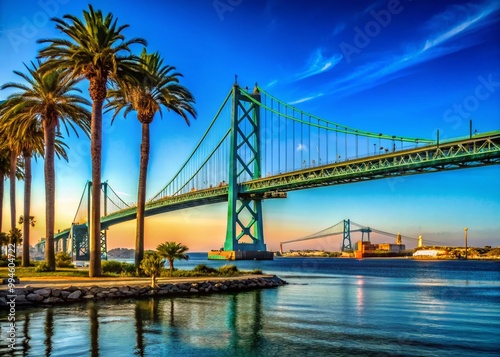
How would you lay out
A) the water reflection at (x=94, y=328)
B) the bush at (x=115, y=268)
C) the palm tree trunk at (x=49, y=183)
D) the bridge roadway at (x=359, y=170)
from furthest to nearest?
the bridge roadway at (x=359, y=170), the bush at (x=115, y=268), the palm tree trunk at (x=49, y=183), the water reflection at (x=94, y=328)

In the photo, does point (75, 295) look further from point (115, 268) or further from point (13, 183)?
point (13, 183)

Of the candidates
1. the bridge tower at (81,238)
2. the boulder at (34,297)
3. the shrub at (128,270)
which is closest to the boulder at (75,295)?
the boulder at (34,297)

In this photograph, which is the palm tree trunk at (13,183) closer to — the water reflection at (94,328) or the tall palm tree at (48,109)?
the tall palm tree at (48,109)

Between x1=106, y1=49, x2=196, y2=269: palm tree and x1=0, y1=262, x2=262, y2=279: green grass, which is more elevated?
x1=106, y1=49, x2=196, y2=269: palm tree

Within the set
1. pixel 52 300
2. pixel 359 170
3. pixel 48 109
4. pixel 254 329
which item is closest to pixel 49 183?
pixel 48 109

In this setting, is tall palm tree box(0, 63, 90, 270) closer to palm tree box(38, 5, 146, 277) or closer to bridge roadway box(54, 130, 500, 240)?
palm tree box(38, 5, 146, 277)

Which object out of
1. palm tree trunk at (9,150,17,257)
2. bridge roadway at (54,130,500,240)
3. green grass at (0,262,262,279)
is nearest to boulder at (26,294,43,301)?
green grass at (0,262,262,279)

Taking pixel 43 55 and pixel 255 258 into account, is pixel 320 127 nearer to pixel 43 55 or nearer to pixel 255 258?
pixel 255 258
